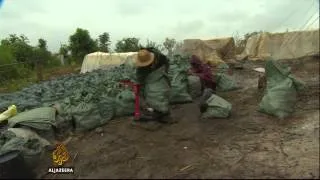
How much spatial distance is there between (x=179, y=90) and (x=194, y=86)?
1.31 ft

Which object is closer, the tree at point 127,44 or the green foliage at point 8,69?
the green foliage at point 8,69

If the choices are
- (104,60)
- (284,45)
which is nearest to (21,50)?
(104,60)

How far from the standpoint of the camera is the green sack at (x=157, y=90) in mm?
6859

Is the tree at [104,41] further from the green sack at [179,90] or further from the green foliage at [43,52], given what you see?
the green sack at [179,90]

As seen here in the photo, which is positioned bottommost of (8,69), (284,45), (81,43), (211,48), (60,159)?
(60,159)

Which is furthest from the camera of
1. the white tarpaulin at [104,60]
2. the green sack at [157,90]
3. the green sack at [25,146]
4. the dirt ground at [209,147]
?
the white tarpaulin at [104,60]

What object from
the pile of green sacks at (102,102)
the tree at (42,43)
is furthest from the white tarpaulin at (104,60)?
the tree at (42,43)

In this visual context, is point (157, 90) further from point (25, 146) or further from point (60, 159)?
point (25, 146)

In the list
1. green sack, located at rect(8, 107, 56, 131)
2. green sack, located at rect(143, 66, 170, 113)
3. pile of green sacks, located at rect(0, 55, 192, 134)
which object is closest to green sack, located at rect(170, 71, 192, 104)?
pile of green sacks, located at rect(0, 55, 192, 134)

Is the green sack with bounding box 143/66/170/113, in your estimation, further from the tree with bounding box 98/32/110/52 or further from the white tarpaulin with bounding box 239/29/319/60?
the tree with bounding box 98/32/110/52

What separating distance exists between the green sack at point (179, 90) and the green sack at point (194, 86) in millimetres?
120

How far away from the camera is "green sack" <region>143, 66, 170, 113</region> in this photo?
6859 mm

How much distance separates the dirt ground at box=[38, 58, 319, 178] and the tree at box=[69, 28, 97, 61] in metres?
17.2

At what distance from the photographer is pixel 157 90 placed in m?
6.91
